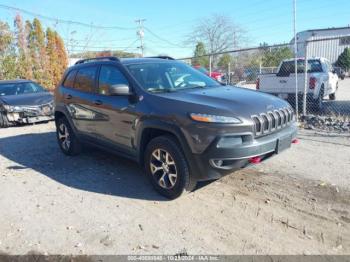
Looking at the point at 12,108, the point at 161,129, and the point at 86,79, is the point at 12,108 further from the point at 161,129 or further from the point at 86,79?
the point at 161,129

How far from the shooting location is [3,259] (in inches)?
126

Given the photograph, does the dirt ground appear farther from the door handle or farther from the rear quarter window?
the rear quarter window

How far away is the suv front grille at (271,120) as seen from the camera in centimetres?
383

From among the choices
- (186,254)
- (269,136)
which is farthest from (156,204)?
(269,136)

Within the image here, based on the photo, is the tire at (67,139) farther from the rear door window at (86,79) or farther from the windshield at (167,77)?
the windshield at (167,77)

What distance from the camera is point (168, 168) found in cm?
417

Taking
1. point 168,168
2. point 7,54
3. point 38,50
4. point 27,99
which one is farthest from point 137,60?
point 38,50

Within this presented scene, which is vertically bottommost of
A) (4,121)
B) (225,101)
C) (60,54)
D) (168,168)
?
(168,168)

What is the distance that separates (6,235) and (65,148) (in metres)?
3.05

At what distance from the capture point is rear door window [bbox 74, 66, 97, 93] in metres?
5.50

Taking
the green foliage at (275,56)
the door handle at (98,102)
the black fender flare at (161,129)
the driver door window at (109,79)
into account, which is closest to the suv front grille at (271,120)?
the black fender flare at (161,129)

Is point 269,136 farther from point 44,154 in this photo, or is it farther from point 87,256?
point 44,154

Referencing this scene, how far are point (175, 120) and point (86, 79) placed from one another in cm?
247

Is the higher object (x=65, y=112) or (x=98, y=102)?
(x=98, y=102)
